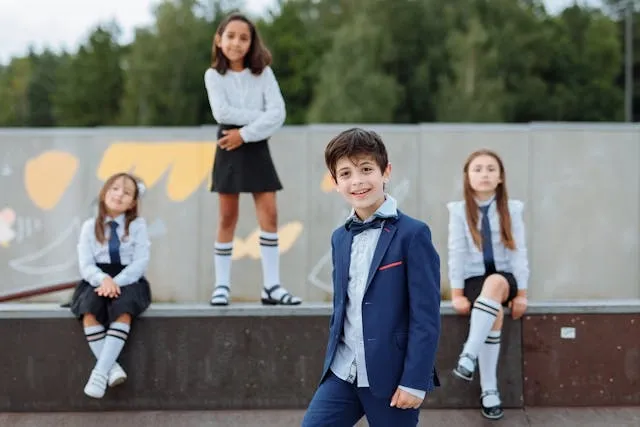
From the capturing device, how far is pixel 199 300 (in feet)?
35.1

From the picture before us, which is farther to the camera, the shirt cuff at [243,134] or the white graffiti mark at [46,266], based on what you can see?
the white graffiti mark at [46,266]

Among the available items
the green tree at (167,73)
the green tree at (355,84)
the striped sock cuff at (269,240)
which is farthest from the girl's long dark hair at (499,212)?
the green tree at (167,73)

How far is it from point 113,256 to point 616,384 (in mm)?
3107

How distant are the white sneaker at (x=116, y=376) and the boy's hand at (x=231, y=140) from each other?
152 cm

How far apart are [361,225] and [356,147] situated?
1.00ft

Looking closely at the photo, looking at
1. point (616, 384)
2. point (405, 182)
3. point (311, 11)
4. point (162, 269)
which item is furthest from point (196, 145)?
point (311, 11)

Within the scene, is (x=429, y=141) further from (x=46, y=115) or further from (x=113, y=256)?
(x=46, y=115)

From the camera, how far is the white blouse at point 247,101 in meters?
5.18

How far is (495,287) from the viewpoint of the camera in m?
4.58

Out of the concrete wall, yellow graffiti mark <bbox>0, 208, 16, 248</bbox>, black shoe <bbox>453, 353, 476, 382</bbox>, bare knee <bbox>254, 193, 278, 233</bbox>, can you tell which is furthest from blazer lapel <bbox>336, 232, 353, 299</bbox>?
yellow graffiti mark <bbox>0, 208, 16, 248</bbox>

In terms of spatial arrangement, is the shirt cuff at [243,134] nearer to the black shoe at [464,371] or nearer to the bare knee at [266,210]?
the bare knee at [266,210]

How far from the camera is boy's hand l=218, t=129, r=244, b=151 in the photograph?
5.13m

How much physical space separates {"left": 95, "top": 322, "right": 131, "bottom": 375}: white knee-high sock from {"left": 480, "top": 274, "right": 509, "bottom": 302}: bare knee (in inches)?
81.4

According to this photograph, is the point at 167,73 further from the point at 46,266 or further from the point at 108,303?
the point at 108,303
